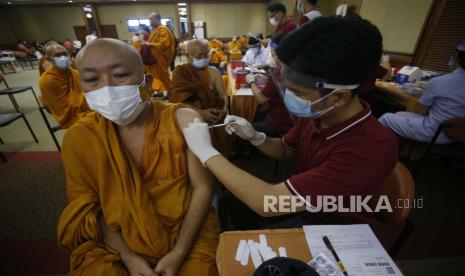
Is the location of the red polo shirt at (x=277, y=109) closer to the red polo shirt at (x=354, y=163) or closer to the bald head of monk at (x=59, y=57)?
the red polo shirt at (x=354, y=163)

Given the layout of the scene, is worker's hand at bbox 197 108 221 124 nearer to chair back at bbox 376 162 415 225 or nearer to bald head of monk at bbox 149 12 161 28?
chair back at bbox 376 162 415 225

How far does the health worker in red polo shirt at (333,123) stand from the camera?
66 centimetres

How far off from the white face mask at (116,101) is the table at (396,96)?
8.96ft

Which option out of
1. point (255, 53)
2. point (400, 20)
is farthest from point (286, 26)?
point (400, 20)

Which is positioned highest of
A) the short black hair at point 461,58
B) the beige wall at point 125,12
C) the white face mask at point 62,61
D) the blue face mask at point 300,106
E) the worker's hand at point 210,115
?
the beige wall at point 125,12

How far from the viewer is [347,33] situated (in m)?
0.64

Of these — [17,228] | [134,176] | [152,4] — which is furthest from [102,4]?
[134,176]

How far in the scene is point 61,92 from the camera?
246 centimetres

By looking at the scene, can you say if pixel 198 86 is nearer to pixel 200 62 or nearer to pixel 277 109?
pixel 200 62

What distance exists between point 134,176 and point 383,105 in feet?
12.6

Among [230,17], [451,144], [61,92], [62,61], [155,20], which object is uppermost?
[230,17]

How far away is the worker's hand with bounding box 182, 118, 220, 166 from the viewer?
3.05 feet

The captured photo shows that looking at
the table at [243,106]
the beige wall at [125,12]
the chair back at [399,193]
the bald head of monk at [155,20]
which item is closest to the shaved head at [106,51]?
the chair back at [399,193]

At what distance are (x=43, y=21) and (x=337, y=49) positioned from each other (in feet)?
65.3
